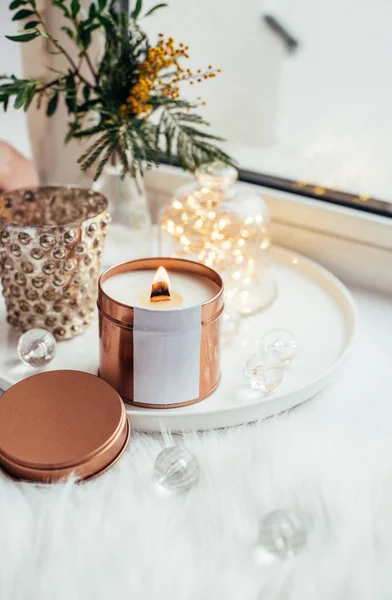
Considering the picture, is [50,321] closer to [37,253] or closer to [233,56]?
[37,253]

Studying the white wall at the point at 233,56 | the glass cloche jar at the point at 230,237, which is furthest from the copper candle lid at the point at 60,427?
the white wall at the point at 233,56

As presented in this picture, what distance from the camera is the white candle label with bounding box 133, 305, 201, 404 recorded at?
1.87 ft

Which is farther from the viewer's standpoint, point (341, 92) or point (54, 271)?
point (341, 92)

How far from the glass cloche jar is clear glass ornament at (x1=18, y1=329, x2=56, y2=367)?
25 cm

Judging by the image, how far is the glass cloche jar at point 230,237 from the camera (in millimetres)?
826

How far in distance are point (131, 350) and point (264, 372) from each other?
148 millimetres

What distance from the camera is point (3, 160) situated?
0.88 metres

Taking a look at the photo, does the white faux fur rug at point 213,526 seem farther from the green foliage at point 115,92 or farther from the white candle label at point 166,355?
the green foliage at point 115,92

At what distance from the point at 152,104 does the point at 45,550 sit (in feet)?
1.74

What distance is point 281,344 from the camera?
0.71 m

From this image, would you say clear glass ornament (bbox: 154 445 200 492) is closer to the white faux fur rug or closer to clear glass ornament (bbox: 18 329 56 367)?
the white faux fur rug

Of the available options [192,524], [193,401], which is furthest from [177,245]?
[192,524]

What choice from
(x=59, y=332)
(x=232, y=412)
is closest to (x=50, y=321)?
(x=59, y=332)

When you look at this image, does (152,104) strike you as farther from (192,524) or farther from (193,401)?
(192,524)
